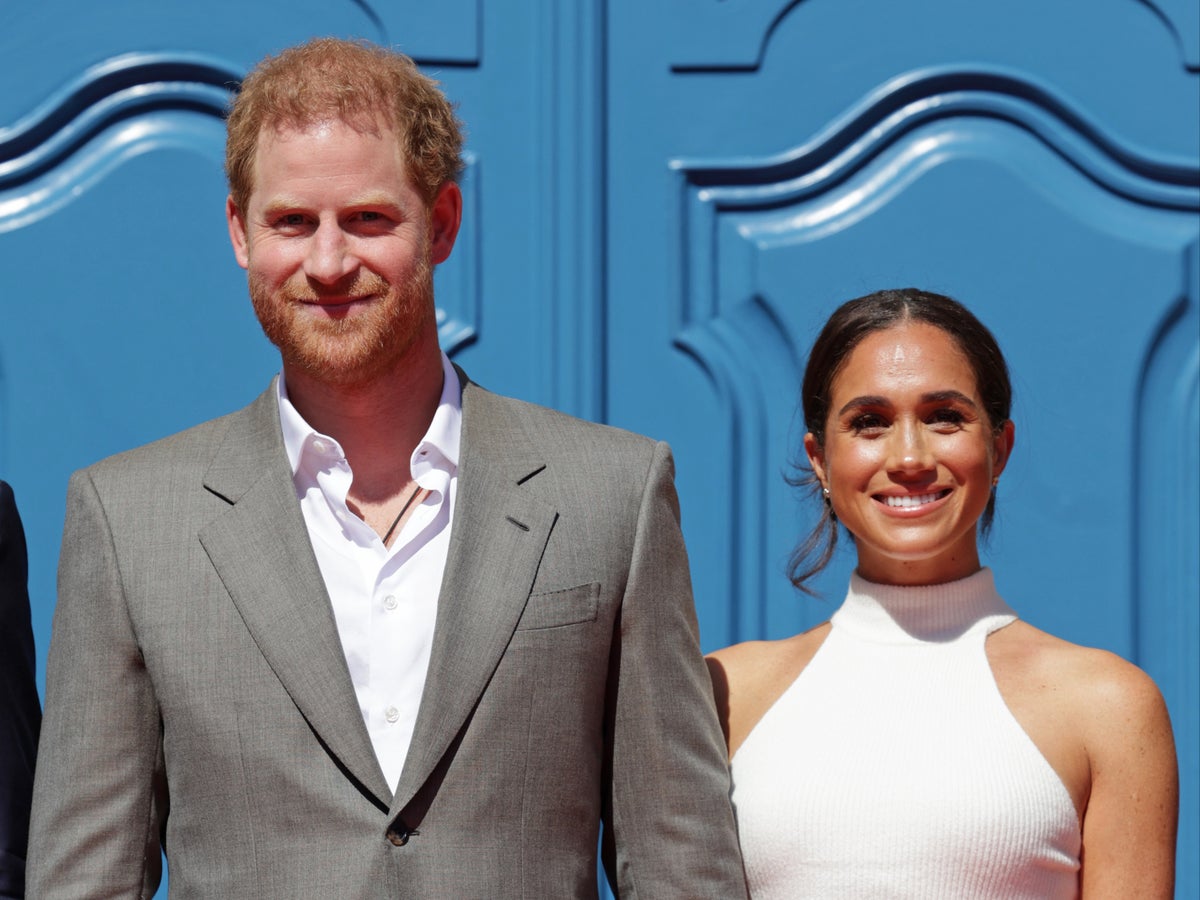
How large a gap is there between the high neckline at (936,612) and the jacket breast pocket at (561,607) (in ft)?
1.57

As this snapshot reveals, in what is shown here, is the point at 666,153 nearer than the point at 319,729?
No

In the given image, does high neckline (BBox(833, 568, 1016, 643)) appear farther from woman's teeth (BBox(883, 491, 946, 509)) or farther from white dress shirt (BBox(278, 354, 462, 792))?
white dress shirt (BBox(278, 354, 462, 792))

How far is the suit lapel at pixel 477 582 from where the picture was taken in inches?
76.8

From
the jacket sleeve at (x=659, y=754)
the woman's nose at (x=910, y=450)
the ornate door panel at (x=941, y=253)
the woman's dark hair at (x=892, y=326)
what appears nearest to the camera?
the jacket sleeve at (x=659, y=754)

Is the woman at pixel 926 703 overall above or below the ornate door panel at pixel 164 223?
below

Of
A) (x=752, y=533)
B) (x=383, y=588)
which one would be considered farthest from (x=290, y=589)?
(x=752, y=533)

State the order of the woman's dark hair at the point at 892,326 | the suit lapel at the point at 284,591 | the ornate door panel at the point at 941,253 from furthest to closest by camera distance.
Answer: the ornate door panel at the point at 941,253 → the woman's dark hair at the point at 892,326 → the suit lapel at the point at 284,591

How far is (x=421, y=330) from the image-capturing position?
210 cm

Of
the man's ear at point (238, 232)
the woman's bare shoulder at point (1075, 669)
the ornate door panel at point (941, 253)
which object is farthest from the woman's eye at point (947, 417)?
the man's ear at point (238, 232)

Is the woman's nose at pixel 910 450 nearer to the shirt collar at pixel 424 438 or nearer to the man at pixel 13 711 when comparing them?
the shirt collar at pixel 424 438

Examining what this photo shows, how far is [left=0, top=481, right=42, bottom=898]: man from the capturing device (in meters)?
2.11

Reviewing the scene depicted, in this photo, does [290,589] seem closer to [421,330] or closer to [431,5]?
[421,330]

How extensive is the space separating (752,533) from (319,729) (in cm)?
100

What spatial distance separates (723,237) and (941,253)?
1.11 feet
